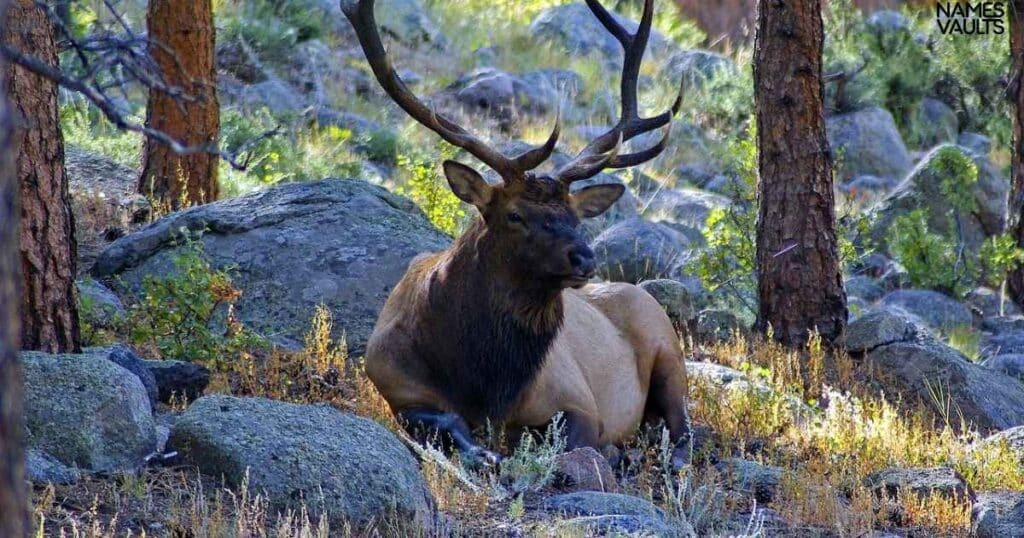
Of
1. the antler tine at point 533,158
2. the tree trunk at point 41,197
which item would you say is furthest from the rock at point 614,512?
the tree trunk at point 41,197

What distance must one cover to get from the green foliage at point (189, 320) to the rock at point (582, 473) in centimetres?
247

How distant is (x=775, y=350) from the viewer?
1136 centimetres

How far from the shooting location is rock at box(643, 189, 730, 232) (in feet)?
61.9

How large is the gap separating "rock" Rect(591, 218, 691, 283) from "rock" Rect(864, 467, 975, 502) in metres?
5.98

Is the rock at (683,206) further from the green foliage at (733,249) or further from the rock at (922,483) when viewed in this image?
the rock at (922,483)

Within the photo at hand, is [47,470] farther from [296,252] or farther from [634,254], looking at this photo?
[634,254]

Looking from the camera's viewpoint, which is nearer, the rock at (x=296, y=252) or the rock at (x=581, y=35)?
the rock at (x=296, y=252)

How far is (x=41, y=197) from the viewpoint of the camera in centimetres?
704

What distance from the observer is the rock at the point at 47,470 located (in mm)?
5691

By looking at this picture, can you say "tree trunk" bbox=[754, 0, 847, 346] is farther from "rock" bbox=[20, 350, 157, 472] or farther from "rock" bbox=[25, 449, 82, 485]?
"rock" bbox=[25, 449, 82, 485]

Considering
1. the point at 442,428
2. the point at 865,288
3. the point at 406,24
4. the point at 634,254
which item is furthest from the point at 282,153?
the point at 406,24

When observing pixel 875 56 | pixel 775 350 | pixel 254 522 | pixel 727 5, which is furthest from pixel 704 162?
pixel 254 522

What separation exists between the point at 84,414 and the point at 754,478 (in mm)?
3515

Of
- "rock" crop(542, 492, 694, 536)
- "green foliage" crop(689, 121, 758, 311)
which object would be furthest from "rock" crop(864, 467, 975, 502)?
"green foliage" crop(689, 121, 758, 311)
